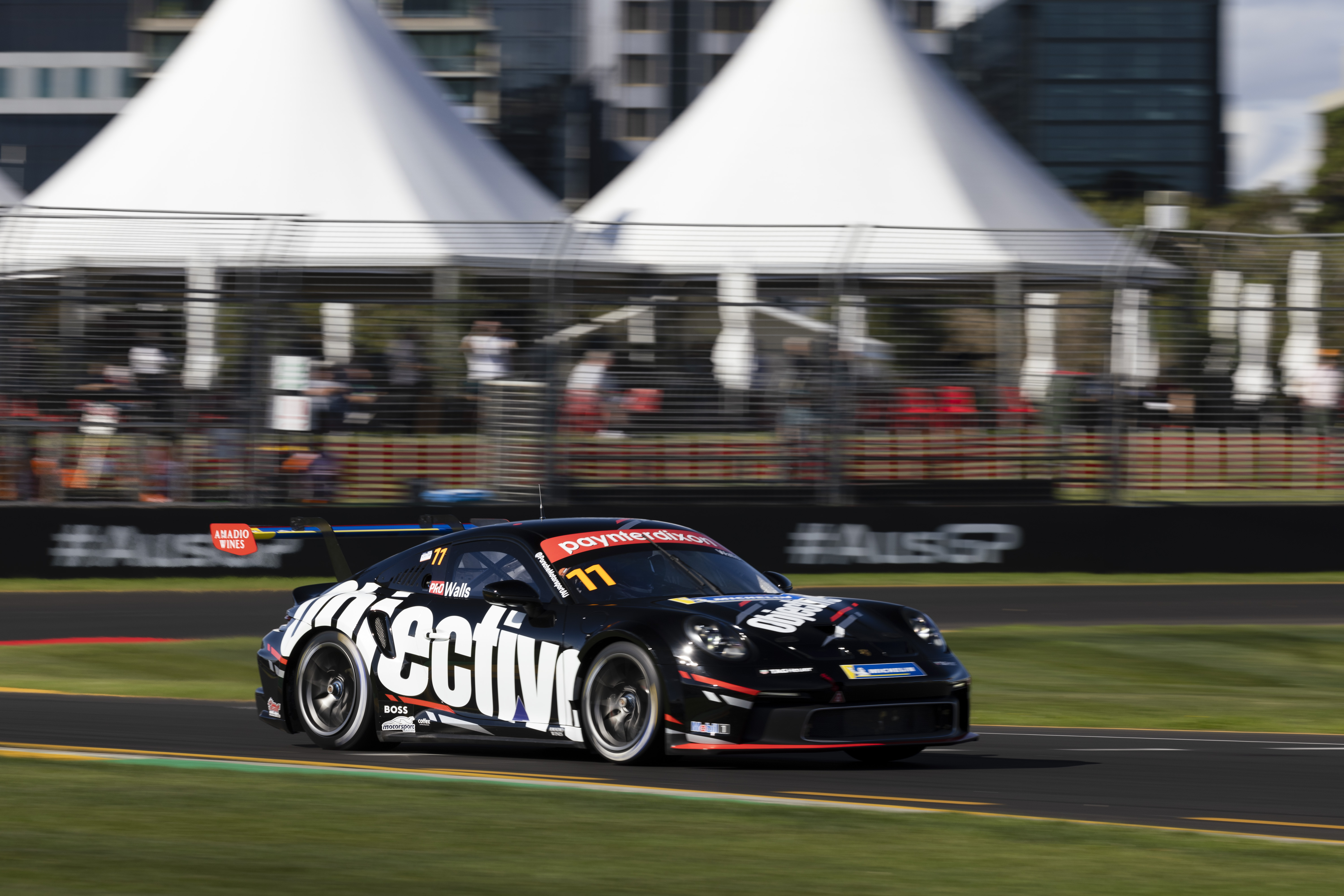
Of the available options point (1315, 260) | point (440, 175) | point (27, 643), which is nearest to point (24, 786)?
point (27, 643)

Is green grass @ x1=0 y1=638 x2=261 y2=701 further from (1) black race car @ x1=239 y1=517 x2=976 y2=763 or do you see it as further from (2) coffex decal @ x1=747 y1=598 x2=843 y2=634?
(2) coffex decal @ x1=747 y1=598 x2=843 y2=634

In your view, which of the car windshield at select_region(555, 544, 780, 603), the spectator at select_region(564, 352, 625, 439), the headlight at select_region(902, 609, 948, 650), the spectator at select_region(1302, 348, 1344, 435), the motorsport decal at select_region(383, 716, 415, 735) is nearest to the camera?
the headlight at select_region(902, 609, 948, 650)

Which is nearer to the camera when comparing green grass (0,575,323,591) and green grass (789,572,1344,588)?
green grass (0,575,323,591)

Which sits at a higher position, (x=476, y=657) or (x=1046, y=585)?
(x=476, y=657)

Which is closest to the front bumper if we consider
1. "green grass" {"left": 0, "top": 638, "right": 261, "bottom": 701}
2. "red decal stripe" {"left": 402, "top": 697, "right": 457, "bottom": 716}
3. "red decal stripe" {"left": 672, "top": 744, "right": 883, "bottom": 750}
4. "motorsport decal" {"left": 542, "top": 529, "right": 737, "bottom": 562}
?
"red decal stripe" {"left": 672, "top": 744, "right": 883, "bottom": 750}

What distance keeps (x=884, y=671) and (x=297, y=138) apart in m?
27.9

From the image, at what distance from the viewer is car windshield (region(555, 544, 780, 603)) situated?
841 centimetres

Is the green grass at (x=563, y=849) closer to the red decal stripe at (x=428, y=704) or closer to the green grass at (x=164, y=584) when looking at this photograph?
the red decal stripe at (x=428, y=704)

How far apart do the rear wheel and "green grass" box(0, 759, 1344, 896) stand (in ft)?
4.26

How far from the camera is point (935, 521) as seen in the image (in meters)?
19.6

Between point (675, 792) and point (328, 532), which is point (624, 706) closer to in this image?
point (675, 792)

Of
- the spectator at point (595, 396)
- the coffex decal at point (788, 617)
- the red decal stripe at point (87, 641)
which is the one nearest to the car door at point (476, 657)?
the coffex decal at point (788, 617)

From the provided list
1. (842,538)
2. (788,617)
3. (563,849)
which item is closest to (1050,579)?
(842,538)

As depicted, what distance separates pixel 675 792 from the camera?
718cm
